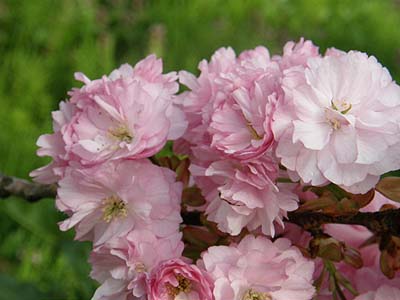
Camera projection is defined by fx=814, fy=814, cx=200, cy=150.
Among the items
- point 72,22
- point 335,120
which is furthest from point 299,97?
point 72,22

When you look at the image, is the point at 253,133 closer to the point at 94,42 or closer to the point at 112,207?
the point at 112,207

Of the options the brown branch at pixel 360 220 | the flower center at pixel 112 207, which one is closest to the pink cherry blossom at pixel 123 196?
the flower center at pixel 112 207

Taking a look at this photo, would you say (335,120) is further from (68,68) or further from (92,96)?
(68,68)

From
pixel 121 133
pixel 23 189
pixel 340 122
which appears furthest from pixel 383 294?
pixel 23 189

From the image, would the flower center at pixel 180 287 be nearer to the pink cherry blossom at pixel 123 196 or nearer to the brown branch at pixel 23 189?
the pink cherry blossom at pixel 123 196

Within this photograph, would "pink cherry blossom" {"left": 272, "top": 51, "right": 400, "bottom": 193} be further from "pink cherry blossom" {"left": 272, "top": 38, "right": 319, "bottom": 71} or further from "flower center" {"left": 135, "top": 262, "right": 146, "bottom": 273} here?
"flower center" {"left": 135, "top": 262, "right": 146, "bottom": 273}

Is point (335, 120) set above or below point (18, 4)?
above
